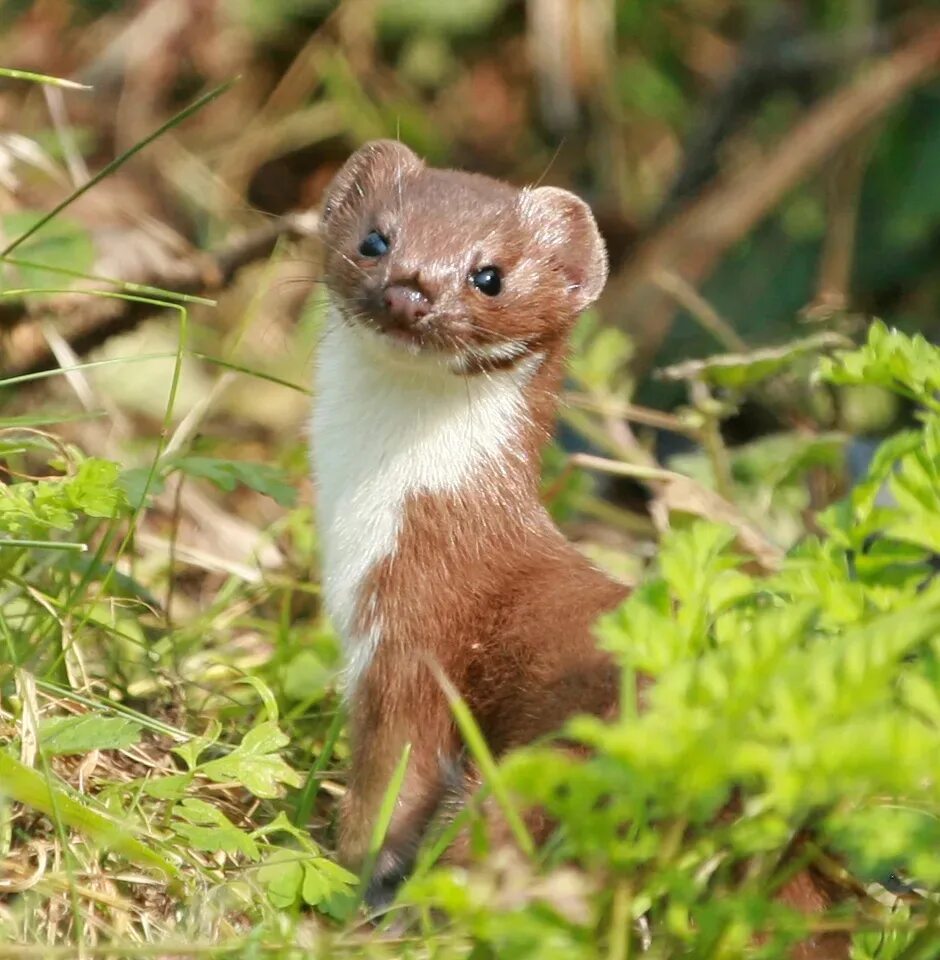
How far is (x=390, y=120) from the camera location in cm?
889

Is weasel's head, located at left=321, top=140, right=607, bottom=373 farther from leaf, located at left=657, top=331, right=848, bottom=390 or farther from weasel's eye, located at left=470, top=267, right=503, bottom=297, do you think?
leaf, located at left=657, top=331, right=848, bottom=390

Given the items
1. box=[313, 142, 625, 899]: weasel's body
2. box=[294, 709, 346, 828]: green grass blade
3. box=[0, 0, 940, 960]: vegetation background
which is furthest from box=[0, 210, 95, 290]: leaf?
box=[294, 709, 346, 828]: green grass blade

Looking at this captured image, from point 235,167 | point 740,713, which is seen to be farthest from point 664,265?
point 740,713

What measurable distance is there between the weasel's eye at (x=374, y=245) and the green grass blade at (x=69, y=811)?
56.5 inches

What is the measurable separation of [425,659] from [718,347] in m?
4.01

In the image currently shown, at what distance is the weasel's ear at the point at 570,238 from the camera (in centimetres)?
409

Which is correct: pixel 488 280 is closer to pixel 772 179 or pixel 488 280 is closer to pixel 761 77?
pixel 772 179

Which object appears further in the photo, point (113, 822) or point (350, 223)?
point (350, 223)

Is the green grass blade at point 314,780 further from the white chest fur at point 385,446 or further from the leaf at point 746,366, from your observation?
the leaf at point 746,366

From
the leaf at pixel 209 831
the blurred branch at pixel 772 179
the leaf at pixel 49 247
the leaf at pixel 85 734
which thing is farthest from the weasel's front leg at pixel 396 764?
the blurred branch at pixel 772 179

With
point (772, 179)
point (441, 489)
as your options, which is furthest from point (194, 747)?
point (772, 179)

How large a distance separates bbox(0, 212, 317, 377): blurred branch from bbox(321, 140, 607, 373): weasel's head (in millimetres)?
918

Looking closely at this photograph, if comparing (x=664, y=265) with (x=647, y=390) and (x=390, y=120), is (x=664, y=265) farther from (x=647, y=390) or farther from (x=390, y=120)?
(x=390, y=120)

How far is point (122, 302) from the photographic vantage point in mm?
5387
